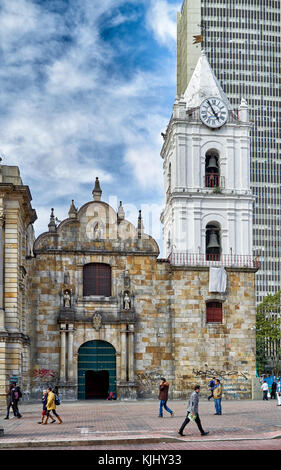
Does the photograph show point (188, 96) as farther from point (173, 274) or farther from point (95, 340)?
point (95, 340)

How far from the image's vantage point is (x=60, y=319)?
138ft

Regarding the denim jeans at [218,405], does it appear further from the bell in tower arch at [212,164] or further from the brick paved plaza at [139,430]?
the bell in tower arch at [212,164]

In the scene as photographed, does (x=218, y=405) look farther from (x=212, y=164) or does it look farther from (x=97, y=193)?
(x=212, y=164)

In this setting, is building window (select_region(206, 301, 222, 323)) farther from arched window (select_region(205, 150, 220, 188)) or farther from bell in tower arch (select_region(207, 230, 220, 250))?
arched window (select_region(205, 150, 220, 188))

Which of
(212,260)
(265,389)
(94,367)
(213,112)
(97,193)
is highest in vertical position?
(213,112)

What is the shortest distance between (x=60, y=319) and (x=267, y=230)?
73765 mm

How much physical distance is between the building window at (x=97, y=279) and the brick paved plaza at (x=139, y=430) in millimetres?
9571

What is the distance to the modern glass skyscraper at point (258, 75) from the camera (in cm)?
11212

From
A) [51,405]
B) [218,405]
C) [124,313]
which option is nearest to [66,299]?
[124,313]

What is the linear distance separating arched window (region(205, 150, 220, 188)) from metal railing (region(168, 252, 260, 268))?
5.31 m

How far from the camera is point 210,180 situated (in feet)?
162

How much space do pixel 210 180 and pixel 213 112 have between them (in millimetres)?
4553

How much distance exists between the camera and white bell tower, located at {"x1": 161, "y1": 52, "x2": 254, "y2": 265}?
48438 millimetres
